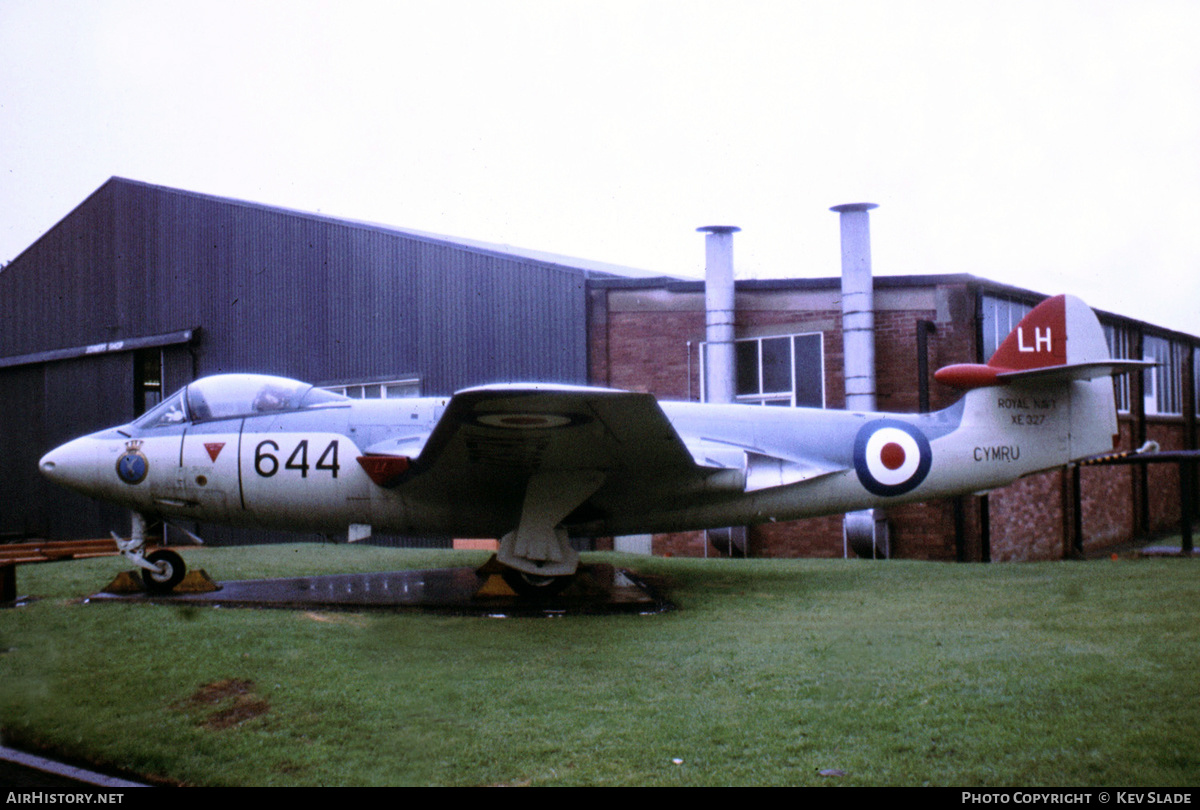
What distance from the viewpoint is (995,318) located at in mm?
12906

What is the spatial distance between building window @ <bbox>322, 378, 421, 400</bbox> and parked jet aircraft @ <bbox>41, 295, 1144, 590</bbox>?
6.98 m

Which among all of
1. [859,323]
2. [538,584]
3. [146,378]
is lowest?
[538,584]

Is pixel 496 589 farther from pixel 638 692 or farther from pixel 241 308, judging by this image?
pixel 241 308

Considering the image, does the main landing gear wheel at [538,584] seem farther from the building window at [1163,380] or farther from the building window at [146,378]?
the building window at [1163,380]

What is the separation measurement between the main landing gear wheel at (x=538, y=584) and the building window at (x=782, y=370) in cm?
610

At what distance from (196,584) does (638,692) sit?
622 cm

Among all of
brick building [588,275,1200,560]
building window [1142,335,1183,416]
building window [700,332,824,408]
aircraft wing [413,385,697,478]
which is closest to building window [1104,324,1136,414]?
brick building [588,275,1200,560]

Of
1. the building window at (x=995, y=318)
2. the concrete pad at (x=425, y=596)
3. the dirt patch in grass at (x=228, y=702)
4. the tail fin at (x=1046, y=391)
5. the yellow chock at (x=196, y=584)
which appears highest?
the building window at (x=995, y=318)

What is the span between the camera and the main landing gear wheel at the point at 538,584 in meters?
8.80

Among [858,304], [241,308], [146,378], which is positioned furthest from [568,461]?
[146,378]

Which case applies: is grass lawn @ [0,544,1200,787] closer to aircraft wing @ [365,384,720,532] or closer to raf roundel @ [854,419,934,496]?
aircraft wing @ [365,384,720,532]

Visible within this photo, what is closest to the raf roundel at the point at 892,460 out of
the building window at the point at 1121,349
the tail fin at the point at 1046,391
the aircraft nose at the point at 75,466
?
the tail fin at the point at 1046,391

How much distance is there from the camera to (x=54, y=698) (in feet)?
15.3

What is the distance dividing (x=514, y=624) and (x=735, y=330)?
8.00 m
